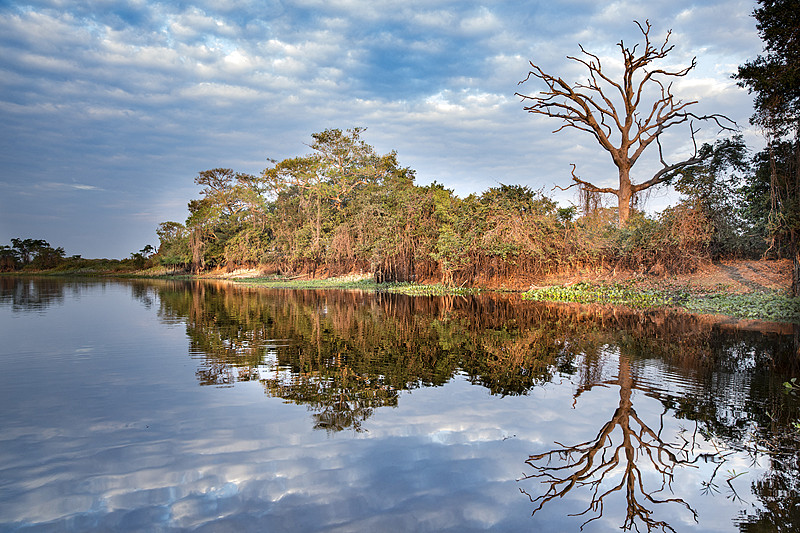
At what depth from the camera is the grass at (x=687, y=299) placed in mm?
13250

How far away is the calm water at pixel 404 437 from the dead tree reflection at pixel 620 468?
0.06 ft

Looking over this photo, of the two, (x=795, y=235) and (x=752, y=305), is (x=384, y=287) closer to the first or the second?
(x=752, y=305)

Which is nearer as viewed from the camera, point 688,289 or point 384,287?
point 688,289

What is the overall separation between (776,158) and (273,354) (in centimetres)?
1715

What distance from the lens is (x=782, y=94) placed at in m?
14.0

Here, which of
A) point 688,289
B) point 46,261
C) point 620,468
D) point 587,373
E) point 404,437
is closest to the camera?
point 620,468

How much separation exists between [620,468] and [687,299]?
15517mm

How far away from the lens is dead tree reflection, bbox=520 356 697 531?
11.1ft

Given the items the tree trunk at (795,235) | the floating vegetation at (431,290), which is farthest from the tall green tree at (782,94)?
the floating vegetation at (431,290)

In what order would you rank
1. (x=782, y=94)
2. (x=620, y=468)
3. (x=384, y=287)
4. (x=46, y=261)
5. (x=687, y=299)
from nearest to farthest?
(x=620, y=468) < (x=782, y=94) < (x=687, y=299) < (x=384, y=287) < (x=46, y=261)

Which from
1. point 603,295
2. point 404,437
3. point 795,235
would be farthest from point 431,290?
point 404,437

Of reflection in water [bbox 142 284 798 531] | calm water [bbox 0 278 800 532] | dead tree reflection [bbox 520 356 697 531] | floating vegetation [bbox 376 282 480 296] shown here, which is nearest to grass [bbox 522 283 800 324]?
reflection in water [bbox 142 284 798 531]

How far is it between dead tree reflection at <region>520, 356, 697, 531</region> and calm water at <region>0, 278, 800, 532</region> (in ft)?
0.06

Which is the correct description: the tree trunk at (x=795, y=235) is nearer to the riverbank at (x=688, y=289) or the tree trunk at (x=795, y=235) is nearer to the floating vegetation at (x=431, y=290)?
the riverbank at (x=688, y=289)
